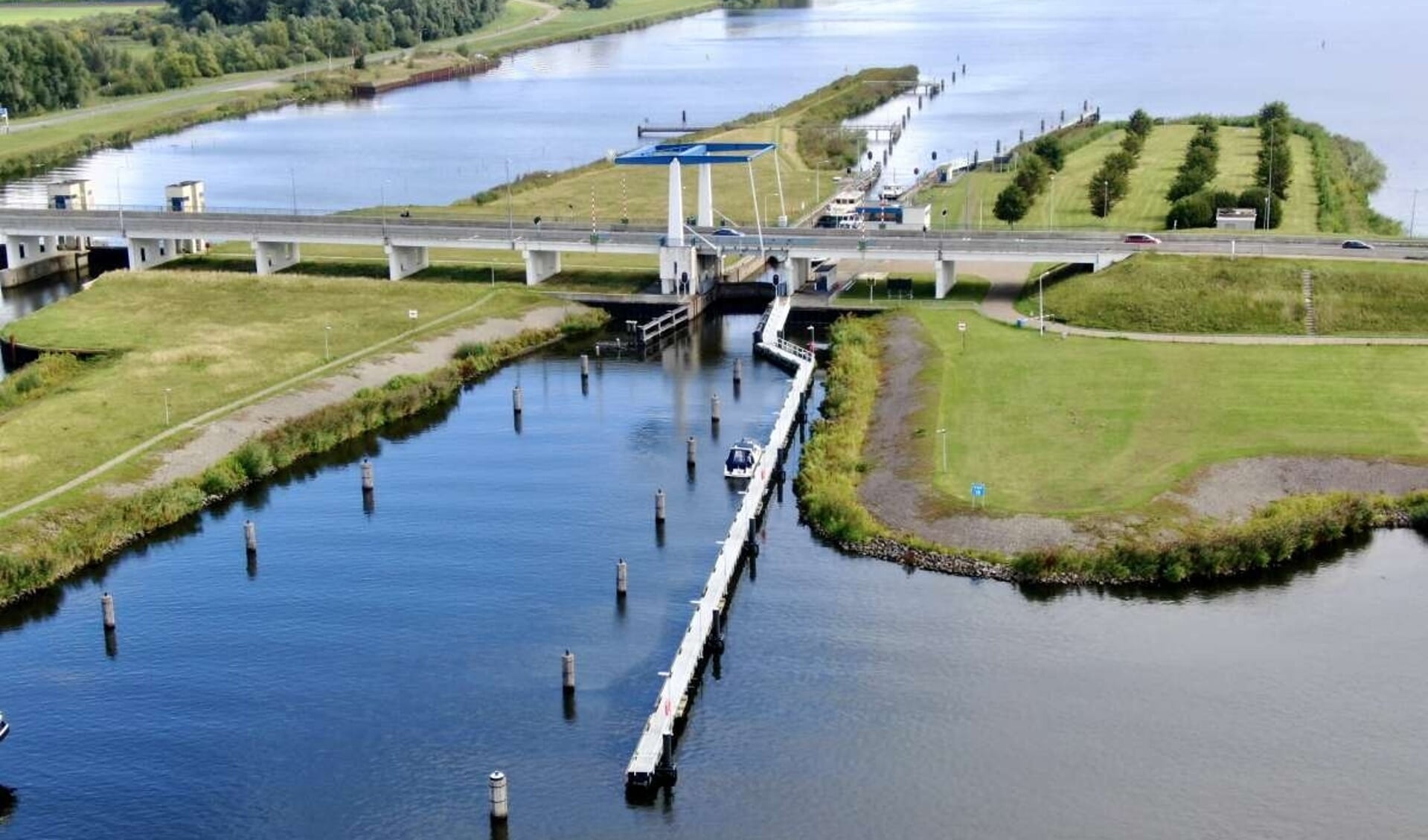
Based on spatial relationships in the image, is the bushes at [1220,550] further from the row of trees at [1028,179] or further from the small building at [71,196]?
the small building at [71,196]

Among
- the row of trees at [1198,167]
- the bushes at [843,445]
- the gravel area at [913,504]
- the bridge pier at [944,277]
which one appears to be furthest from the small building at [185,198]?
the row of trees at [1198,167]

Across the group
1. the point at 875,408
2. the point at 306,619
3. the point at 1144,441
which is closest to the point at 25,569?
the point at 306,619

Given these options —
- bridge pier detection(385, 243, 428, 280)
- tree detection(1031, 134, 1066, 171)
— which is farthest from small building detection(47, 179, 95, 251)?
tree detection(1031, 134, 1066, 171)

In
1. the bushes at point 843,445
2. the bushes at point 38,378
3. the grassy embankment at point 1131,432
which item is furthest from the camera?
the bushes at point 38,378

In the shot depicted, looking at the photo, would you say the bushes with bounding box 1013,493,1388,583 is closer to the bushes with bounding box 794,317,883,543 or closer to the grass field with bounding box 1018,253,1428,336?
the bushes with bounding box 794,317,883,543

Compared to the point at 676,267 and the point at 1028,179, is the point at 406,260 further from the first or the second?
the point at 1028,179

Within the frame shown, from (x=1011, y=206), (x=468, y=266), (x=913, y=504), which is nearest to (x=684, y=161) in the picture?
(x=468, y=266)
